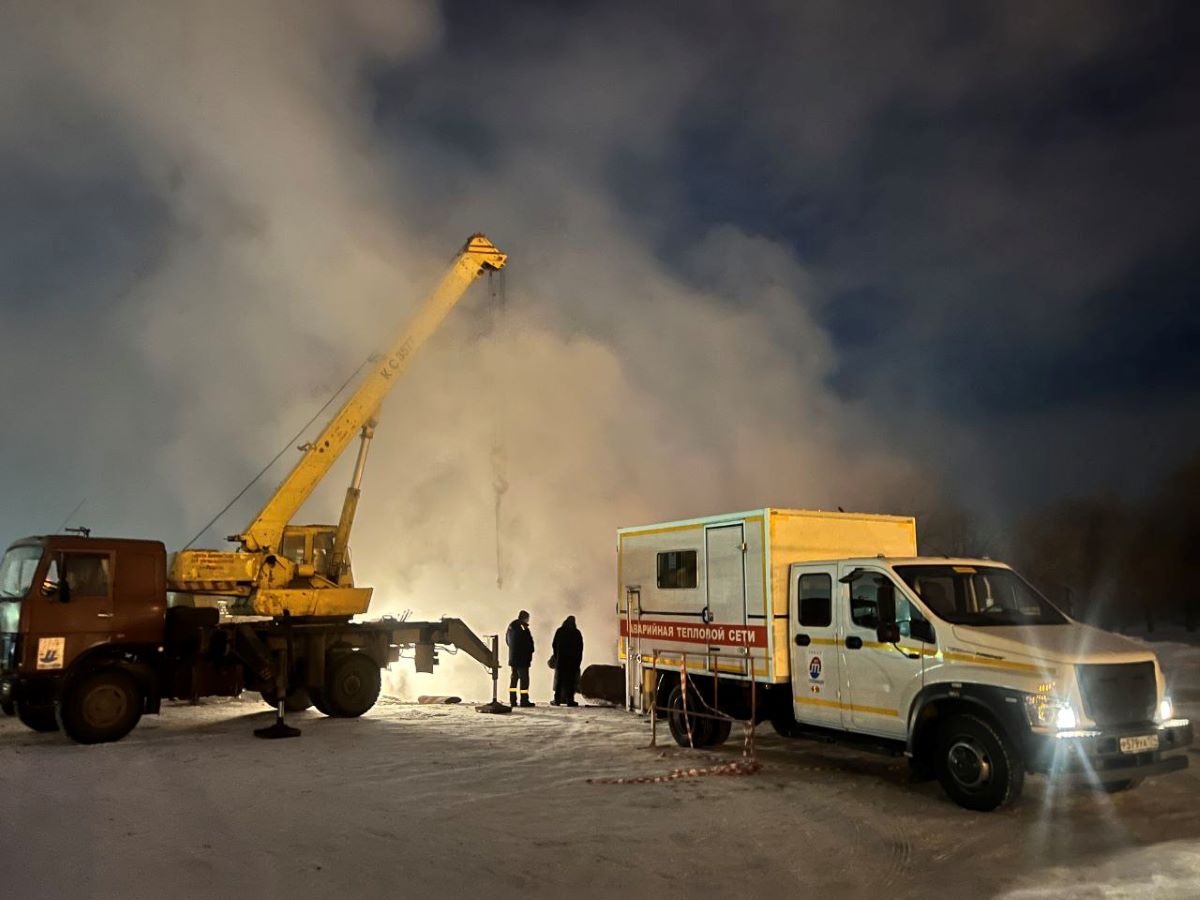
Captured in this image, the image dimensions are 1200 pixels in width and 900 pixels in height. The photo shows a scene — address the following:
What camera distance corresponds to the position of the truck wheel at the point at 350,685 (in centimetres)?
1529

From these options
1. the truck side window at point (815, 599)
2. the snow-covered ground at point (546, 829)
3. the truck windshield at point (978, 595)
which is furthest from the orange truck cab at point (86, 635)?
the truck windshield at point (978, 595)

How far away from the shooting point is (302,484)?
685 inches

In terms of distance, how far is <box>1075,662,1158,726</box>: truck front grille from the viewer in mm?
7680

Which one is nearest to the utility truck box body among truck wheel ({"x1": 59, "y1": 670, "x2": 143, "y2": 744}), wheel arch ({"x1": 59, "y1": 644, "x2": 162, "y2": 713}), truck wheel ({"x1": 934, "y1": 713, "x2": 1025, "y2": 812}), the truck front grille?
truck wheel ({"x1": 934, "y1": 713, "x2": 1025, "y2": 812})

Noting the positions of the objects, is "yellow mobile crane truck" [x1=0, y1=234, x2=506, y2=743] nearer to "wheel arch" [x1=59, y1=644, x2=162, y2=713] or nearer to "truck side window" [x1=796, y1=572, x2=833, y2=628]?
"wheel arch" [x1=59, y1=644, x2=162, y2=713]

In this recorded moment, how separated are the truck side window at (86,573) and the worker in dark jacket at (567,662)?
775cm

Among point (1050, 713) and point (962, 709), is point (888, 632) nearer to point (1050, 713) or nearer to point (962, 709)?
point (962, 709)

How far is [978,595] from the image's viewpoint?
9.36m

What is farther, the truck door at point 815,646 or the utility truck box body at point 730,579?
the utility truck box body at point 730,579

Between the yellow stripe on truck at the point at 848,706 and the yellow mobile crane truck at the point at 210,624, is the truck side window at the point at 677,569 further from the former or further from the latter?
the yellow mobile crane truck at the point at 210,624

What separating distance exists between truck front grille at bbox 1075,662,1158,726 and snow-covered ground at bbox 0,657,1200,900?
861 mm

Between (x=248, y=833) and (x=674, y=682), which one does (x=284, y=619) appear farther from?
(x=248, y=833)

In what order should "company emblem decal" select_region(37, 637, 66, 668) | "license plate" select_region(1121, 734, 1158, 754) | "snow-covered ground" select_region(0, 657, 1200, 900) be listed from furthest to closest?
"company emblem decal" select_region(37, 637, 66, 668) → "license plate" select_region(1121, 734, 1158, 754) → "snow-covered ground" select_region(0, 657, 1200, 900)

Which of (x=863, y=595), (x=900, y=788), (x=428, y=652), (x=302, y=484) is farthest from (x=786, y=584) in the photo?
(x=302, y=484)
